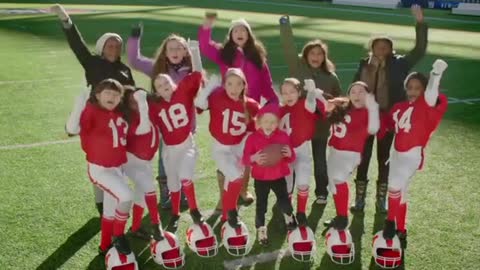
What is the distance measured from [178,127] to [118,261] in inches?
42.9

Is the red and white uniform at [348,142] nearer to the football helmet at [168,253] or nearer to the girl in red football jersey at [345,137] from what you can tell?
the girl in red football jersey at [345,137]

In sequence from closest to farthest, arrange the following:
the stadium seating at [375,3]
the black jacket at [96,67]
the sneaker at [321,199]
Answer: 1. the black jacket at [96,67]
2. the sneaker at [321,199]
3. the stadium seating at [375,3]

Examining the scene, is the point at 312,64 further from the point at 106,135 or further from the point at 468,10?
the point at 468,10

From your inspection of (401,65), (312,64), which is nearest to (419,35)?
(401,65)

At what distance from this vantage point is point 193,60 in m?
4.39

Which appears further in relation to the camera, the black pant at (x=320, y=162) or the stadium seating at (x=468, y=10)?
the stadium seating at (x=468, y=10)

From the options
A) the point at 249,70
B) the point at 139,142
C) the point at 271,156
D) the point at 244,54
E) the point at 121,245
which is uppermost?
the point at 244,54

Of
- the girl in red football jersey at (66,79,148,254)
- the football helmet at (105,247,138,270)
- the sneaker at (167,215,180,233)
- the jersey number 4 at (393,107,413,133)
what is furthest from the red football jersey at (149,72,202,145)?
the jersey number 4 at (393,107,413,133)

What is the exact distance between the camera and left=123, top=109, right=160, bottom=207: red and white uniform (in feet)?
13.6

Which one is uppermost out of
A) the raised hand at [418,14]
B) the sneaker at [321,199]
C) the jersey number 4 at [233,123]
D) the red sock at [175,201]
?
the raised hand at [418,14]

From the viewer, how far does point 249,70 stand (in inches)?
191

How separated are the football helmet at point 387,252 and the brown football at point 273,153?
3.19 ft

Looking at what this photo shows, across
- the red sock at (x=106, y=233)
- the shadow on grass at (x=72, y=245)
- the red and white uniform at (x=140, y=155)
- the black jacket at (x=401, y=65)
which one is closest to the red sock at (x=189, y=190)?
the red and white uniform at (x=140, y=155)

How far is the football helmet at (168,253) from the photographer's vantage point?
4082 millimetres
